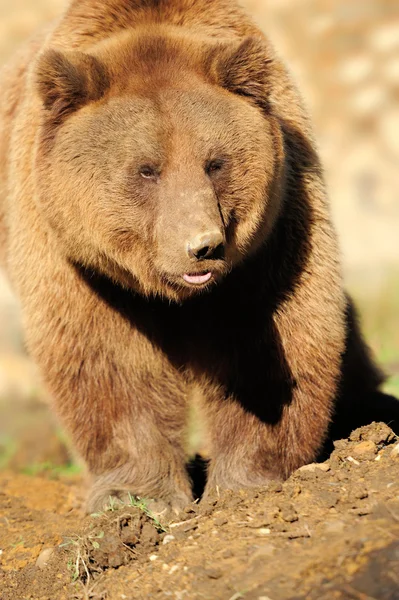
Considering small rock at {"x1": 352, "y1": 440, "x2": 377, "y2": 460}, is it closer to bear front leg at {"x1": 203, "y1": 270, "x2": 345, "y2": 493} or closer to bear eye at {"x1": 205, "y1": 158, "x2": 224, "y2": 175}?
bear front leg at {"x1": 203, "y1": 270, "x2": 345, "y2": 493}

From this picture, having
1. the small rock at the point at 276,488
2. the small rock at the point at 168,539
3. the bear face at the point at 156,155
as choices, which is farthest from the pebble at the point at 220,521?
the bear face at the point at 156,155

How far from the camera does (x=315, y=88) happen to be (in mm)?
18047

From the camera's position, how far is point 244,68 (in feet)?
16.5

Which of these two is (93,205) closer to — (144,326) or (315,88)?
(144,326)

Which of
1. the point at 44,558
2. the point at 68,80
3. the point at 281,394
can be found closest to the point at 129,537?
the point at 44,558

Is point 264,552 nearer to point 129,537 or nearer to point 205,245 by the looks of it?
point 129,537

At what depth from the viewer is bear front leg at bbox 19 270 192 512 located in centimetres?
546

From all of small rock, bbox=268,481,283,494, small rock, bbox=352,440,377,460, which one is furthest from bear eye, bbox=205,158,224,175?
small rock, bbox=352,440,377,460

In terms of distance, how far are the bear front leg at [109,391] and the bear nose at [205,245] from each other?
1.09 meters

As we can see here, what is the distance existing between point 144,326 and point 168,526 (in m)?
1.25

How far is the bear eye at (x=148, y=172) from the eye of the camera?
481cm

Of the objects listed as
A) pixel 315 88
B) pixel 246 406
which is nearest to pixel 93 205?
pixel 246 406

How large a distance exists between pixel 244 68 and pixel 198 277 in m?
1.24

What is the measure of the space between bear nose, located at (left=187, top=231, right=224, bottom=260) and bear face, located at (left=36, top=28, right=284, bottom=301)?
7cm
